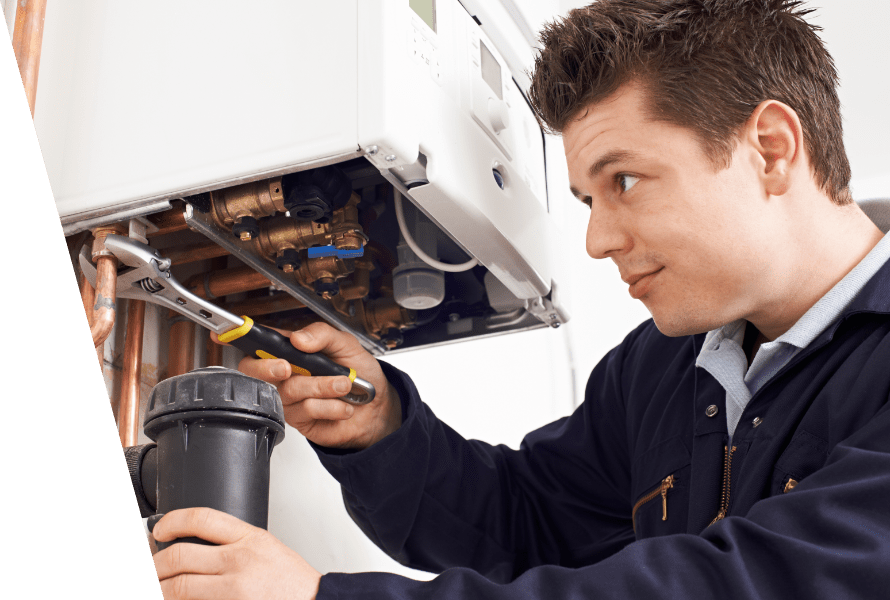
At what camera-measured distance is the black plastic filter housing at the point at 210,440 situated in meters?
0.57

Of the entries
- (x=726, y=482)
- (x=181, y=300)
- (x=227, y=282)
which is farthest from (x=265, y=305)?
(x=726, y=482)

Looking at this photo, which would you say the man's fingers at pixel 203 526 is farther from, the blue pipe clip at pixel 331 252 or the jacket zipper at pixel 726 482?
the jacket zipper at pixel 726 482

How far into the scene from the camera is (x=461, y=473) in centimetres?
108

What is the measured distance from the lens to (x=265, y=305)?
1040 mm

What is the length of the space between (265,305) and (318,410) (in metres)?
0.19

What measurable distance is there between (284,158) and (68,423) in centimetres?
42

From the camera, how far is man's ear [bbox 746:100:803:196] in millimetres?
854

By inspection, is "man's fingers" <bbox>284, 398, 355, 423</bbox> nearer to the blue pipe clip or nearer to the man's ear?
the blue pipe clip

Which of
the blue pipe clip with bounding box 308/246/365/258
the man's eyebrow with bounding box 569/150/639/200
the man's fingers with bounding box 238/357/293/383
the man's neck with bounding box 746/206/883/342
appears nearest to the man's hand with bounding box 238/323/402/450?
the man's fingers with bounding box 238/357/293/383

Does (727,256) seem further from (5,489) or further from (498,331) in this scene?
(5,489)

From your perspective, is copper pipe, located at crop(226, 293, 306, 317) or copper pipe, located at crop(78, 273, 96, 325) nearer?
copper pipe, located at crop(78, 273, 96, 325)

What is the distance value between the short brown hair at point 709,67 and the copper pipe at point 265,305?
0.42 meters

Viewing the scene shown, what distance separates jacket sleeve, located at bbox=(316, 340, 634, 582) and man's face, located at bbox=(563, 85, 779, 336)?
12.6 inches

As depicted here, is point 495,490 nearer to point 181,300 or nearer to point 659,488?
point 659,488
